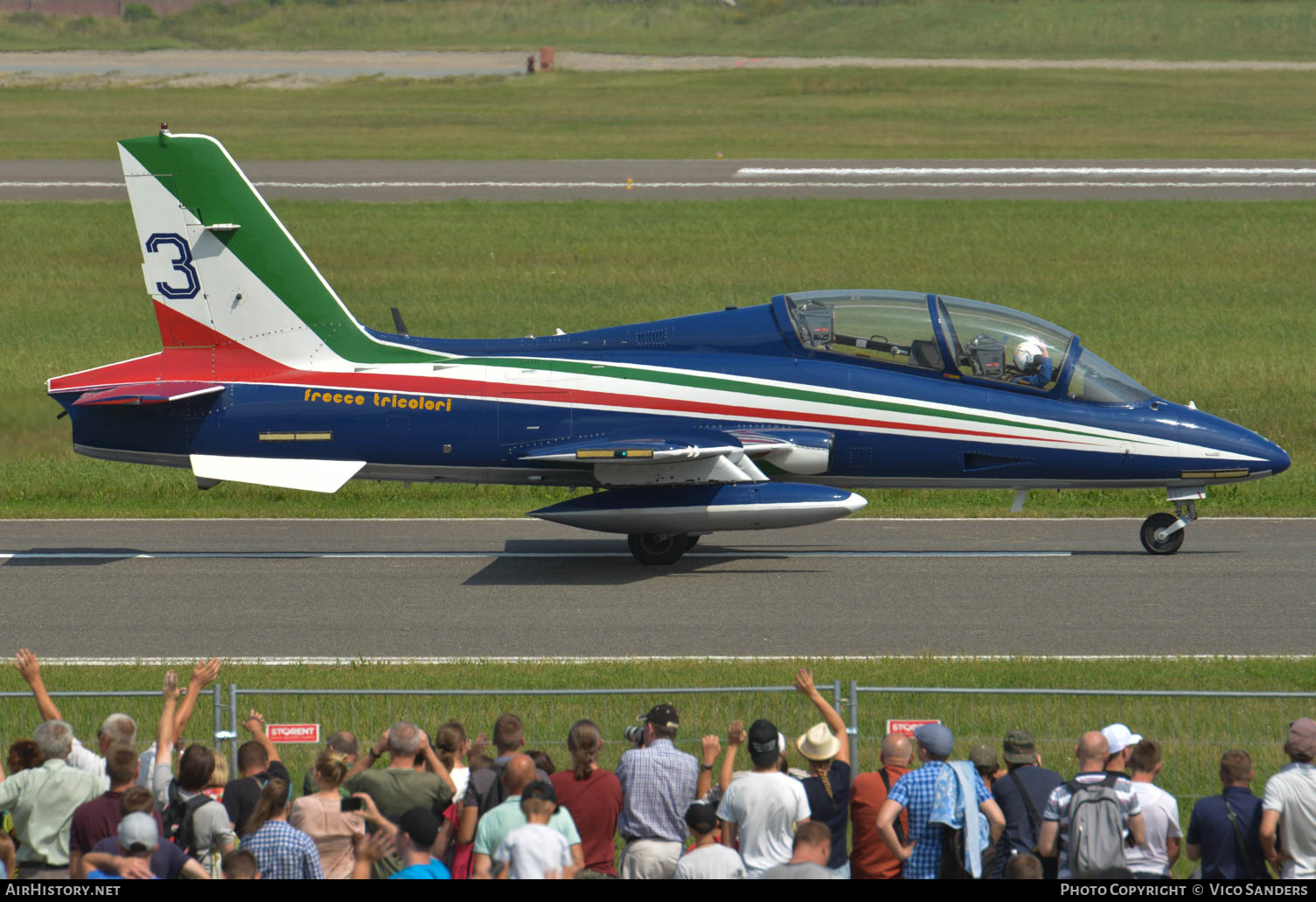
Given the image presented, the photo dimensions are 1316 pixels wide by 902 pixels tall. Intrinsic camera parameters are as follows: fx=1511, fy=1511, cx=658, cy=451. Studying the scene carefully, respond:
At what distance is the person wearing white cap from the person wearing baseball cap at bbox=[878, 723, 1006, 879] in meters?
0.80

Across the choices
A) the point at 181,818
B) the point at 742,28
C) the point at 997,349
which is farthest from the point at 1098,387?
the point at 742,28

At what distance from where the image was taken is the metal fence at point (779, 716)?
11.1 metres

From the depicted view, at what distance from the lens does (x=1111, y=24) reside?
→ 375ft

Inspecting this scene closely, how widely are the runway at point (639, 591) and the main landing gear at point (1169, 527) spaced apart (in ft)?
0.73

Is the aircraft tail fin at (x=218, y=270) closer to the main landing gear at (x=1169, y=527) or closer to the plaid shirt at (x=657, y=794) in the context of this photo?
the main landing gear at (x=1169, y=527)

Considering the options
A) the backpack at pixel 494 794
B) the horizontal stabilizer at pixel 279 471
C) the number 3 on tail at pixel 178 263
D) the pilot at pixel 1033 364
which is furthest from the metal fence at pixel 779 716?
the number 3 on tail at pixel 178 263

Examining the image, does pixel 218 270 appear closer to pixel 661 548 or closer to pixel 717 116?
pixel 661 548

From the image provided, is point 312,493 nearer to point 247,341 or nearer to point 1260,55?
point 247,341

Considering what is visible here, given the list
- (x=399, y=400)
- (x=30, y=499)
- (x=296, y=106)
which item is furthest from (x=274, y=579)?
(x=296, y=106)

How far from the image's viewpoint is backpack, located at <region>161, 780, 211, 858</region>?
7.85 metres

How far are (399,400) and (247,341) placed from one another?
207 centimetres

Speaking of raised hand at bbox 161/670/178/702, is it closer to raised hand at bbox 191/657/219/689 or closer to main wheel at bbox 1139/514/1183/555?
raised hand at bbox 191/657/219/689

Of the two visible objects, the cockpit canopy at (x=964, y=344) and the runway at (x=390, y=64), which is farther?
the runway at (x=390, y=64)

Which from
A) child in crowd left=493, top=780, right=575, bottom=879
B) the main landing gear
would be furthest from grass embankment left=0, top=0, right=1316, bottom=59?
child in crowd left=493, top=780, right=575, bottom=879
